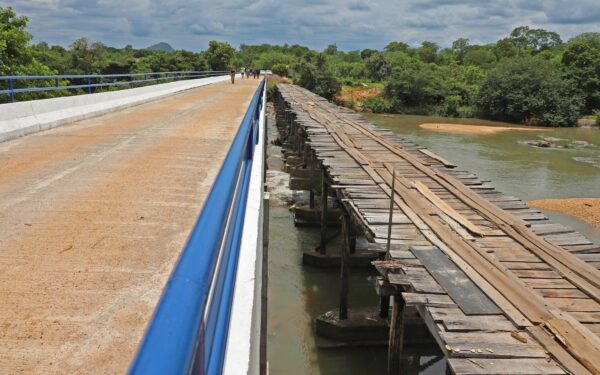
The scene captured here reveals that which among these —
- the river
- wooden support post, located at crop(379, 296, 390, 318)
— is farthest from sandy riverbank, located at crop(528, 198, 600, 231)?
wooden support post, located at crop(379, 296, 390, 318)

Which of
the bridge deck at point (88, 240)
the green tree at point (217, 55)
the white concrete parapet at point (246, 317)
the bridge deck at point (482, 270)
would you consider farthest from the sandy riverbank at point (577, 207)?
the green tree at point (217, 55)

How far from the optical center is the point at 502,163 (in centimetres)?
3319

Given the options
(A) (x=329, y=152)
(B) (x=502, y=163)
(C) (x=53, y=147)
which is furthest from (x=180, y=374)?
(B) (x=502, y=163)

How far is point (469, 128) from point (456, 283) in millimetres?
48292

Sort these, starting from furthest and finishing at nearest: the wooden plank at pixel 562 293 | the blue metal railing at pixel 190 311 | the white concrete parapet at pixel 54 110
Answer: the white concrete parapet at pixel 54 110 < the wooden plank at pixel 562 293 < the blue metal railing at pixel 190 311

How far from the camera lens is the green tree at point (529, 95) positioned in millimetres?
56656

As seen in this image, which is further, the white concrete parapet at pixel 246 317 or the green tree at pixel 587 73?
the green tree at pixel 587 73

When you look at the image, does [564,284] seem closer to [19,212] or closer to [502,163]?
[19,212]

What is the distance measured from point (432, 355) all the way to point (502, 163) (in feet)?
82.5

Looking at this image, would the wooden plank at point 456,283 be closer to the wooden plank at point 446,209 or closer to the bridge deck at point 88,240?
the wooden plank at point 446,209

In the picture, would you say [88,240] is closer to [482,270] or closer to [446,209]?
[482,270]

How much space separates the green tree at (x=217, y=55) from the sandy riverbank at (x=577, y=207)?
2139 inches

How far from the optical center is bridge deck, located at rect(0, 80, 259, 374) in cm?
288

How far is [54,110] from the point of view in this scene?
40.0ft
